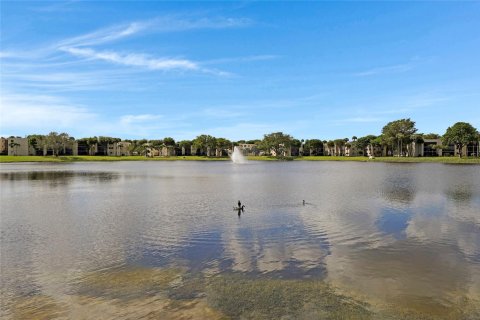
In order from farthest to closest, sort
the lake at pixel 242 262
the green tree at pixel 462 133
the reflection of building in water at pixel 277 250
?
the green tree at pixel 462 133 → the reflection of building in water at pixel 277 250 → the lake at pixel 242 262

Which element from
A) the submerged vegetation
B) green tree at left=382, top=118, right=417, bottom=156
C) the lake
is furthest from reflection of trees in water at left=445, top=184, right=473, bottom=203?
green tree at left=382, top=118, right=417, bottom=156

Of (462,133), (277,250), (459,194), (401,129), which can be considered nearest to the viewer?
(277,250)

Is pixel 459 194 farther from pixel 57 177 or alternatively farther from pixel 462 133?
pixel 462 133

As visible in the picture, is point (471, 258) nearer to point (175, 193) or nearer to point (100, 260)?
point (100, 260)

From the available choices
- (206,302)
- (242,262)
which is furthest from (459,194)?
(206,302)

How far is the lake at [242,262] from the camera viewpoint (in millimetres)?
13641

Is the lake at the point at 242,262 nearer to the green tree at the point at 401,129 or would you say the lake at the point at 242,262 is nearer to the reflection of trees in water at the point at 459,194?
the reflection of trees in water at the point at 459,194

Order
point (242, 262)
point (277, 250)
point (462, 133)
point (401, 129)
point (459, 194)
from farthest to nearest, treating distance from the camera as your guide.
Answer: point (401, 129), point (462, 133), point (459, 194), point (277, 250), point (242, 262)

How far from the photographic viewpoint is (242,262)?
19.0 m

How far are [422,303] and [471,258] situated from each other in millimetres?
7682

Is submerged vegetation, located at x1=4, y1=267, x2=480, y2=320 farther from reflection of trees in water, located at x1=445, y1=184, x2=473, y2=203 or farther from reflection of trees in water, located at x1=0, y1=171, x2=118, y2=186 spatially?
reflection of trees in water, located at x1=0, y1=171, x2=118, y2=186

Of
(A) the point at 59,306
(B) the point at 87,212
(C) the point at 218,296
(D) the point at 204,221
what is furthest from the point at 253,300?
(B) the point at 87,212

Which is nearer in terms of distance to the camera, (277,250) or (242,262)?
(242,262)

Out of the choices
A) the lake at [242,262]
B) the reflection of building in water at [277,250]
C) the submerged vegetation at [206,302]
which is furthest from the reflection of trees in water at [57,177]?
the submerged vegetation at [206,302]
